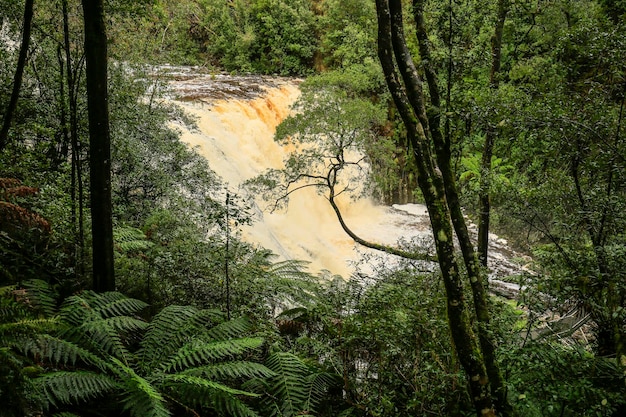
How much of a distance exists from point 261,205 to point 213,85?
683cm

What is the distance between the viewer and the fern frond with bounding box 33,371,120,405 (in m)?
2.84

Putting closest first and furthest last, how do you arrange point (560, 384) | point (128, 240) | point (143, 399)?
point (143, 399) → point (560, 384) → point (128, 240)

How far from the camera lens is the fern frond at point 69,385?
284cm

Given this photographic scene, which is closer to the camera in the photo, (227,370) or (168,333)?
(227,370)

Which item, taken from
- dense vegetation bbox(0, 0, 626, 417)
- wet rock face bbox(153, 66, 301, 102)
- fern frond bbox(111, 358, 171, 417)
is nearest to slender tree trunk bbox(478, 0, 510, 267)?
dense vegetation bbox(0, 0, 626, 417)

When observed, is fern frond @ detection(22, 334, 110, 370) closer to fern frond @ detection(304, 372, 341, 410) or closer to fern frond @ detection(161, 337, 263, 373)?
fern frond @ detection(161, 337, 263, 373)

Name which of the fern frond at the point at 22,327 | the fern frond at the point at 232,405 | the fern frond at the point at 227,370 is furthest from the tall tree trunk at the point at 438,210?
the fern frond at the point at 22,327

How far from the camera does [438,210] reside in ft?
11.9

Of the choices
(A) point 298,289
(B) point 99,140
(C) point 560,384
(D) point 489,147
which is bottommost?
(A) point 298,289

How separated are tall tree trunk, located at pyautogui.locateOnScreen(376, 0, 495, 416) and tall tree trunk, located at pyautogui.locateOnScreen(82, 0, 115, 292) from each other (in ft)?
7.73

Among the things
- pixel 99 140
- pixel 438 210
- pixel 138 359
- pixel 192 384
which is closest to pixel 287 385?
pixel 192 384

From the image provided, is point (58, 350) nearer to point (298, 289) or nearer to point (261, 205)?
point (298, 289)

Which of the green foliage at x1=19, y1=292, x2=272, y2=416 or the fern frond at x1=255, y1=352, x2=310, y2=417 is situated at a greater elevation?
the green foliage at x1=19, y1=292, x2=272, y2=416

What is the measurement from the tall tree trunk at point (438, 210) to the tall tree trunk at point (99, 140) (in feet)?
7.73
